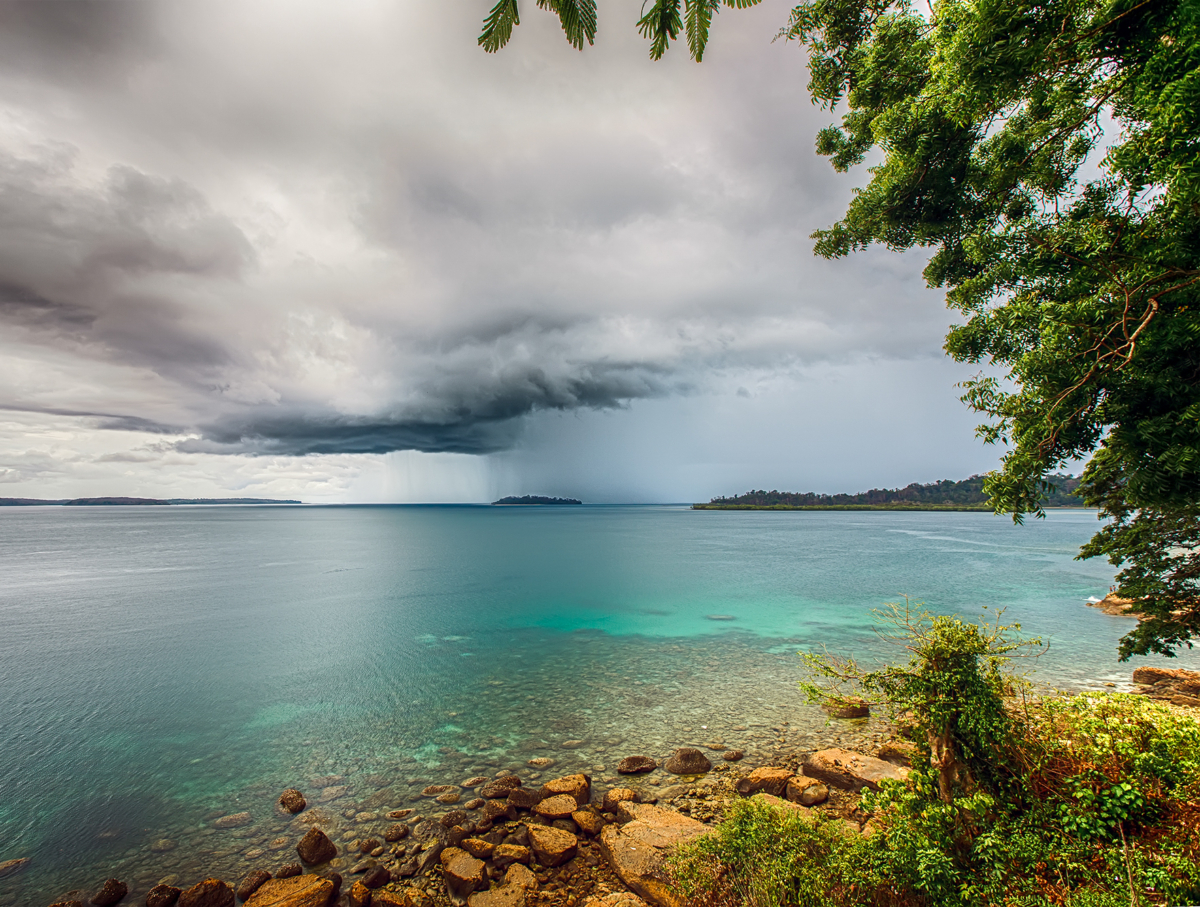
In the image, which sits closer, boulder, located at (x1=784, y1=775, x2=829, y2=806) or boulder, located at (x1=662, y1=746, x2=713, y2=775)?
boulder, located at (x1=784, y1=775, x2=829, y2=806)

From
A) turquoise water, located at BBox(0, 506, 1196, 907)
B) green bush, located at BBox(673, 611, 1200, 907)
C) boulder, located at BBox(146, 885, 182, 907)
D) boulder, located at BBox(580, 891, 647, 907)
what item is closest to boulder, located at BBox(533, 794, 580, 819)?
turquoise water, located at BBox(0, 506, 1196, 907)

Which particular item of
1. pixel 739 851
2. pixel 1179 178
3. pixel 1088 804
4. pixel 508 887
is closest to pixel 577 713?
pixel 508 887

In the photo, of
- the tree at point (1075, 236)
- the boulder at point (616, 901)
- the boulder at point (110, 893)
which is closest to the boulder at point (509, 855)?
the boulder at point (616, 901)

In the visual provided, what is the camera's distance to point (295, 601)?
35.4 m

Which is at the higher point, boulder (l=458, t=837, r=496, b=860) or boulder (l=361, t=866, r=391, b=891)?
boulder (l=458, t=837, r=496, b=860)

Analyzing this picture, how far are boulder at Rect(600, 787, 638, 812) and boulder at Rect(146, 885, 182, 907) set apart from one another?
714 centimetres

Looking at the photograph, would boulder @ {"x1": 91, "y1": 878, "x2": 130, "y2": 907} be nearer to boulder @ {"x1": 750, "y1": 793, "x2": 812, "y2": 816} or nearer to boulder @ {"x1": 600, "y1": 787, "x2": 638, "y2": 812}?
boulder @ {"x1": 600, "y1": 787, "x2": 638, "y2": 812}

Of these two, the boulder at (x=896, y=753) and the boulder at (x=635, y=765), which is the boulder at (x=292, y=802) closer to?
the boulder at (x=635, y=765)

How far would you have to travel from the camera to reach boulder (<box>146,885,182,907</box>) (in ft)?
24.6

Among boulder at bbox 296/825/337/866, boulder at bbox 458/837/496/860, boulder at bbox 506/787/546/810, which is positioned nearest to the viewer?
boulder at bbox 458/837/496/860

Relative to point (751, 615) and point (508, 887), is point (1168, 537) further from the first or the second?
point (751, 615)

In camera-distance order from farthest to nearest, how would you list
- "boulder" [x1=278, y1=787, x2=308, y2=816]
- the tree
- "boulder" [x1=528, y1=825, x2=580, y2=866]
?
"boulder" [x1=278, y1=787, x2=308, y2=816] < "boulder" [x1=528, y1=825, x2=580, y2=866] < the tree

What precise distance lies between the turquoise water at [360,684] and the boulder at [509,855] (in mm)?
2714

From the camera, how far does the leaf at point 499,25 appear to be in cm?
320
